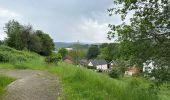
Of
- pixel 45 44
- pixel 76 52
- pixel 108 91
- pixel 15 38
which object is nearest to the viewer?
pixel 108 91

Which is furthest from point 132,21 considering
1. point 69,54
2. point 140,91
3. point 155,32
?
point 69,54

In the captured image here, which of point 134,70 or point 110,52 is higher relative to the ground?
point 110,52

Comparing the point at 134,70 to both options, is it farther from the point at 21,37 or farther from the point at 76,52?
the point at 76,52

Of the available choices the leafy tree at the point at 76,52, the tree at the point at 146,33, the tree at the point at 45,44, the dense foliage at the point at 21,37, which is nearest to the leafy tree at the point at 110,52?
the tree at the point at 146,33

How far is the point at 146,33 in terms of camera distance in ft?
38.0

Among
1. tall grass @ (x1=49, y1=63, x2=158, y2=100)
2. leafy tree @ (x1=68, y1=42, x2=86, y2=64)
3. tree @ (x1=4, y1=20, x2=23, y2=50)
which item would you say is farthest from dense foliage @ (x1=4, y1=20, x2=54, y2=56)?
tall grass @ (x1=49, y1=63, x2=158, y2=100)

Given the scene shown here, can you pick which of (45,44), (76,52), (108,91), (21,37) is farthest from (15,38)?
(108,91)

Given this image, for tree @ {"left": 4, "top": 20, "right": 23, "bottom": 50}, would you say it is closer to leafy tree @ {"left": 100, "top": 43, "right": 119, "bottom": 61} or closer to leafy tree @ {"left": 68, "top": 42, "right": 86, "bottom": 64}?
leafy tree @ {"left": 68, "top": 42, "right": 86, "bottom": 64}

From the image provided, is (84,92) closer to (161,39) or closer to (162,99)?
(162,99)

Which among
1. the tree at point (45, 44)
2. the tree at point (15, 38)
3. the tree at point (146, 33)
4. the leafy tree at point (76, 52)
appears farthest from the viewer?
the leafy tree at point (76, 52)

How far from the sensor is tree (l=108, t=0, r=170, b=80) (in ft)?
36.5

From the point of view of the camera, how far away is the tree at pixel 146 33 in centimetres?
1113

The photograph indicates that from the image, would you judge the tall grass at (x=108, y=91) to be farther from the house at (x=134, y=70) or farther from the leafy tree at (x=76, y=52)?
the leafy tree at (x=76, y=52)

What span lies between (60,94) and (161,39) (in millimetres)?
5237
